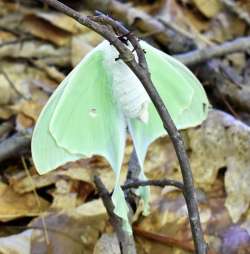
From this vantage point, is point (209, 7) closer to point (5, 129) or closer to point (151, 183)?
point (5, 129)

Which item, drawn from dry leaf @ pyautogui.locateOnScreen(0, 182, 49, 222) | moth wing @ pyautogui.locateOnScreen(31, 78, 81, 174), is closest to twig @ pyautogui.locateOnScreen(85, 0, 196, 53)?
dry leaf @ pyautogui.locateOnScreen(0, 182, 49, 222)

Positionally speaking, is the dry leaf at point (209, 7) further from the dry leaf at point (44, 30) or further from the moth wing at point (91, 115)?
the moth wing at point (91, 115)

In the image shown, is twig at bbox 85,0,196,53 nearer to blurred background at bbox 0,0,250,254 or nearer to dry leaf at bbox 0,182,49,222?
blurred background at bbox 0,0,250,254

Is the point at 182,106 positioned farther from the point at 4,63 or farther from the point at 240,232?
the point at 4,63

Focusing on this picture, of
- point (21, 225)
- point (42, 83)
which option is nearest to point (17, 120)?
point (42, 83)

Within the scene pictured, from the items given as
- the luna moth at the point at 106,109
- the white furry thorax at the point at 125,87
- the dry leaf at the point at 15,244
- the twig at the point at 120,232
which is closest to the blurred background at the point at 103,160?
the dry leaf at the point at 15,244
